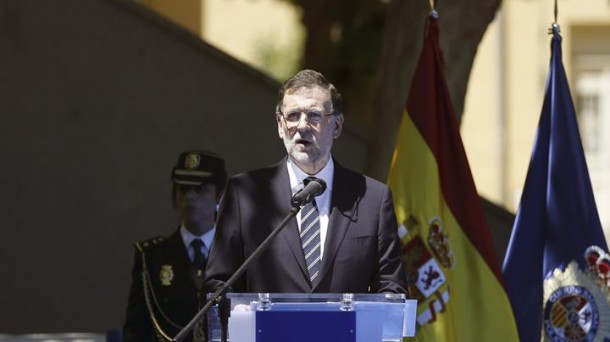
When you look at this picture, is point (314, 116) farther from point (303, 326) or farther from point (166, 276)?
point (166, 276)

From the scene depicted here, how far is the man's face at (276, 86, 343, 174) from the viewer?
5559 mm

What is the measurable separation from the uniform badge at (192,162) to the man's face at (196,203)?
0.10m

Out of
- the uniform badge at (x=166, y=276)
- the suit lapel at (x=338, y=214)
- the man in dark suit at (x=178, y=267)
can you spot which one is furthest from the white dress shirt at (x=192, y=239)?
the suit lapel at (x=338, y=214)

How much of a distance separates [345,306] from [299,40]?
16.9 m

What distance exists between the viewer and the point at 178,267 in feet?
22.6

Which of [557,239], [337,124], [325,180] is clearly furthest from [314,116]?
[557,239]

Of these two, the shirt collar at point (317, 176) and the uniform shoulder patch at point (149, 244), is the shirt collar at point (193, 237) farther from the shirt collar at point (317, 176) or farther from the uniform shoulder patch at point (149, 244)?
the shirt collar at point (317, 176)

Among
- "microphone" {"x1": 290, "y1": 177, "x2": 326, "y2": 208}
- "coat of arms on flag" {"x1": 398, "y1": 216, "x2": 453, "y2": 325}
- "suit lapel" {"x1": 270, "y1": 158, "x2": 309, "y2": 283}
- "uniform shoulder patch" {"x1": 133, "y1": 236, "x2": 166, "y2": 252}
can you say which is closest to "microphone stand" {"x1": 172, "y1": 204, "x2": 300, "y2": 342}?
"microphone" {"x1": 290, "y1": 177, "x2": 326, "y2": 208}

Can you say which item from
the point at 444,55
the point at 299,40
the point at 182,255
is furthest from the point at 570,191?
the point at 299,40

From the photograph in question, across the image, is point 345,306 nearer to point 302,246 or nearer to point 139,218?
point 302,246

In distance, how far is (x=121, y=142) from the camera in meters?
9.40

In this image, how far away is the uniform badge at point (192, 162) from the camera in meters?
7.05

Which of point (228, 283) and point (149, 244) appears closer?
point (228, 283)

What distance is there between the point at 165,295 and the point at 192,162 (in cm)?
61
